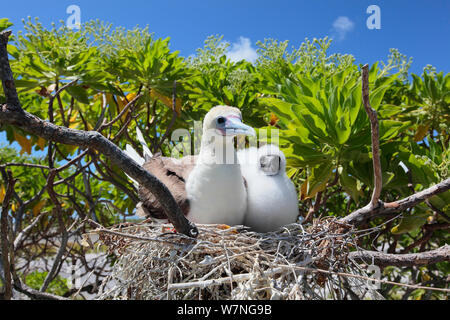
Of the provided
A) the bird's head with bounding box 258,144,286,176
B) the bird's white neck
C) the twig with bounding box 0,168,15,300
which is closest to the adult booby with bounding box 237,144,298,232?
the bird's head with bounding box 258,144,286,176

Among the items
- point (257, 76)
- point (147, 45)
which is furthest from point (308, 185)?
point (147, 45)

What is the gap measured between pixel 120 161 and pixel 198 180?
15.4 inches

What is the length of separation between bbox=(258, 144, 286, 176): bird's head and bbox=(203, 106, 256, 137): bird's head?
0.14 m

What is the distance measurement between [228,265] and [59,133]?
412 millimetres

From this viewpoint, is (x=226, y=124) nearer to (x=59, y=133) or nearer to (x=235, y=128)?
(x=235, y=128)

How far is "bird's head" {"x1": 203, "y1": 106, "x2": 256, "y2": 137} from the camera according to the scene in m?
1.01

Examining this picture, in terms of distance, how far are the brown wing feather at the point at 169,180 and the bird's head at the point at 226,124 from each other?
19 centimetres

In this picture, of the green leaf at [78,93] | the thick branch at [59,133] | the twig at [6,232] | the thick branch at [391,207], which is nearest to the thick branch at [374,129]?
the thick branch at [391,207]

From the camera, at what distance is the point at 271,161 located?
44.9 inches

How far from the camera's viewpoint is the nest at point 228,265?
2.50 feet

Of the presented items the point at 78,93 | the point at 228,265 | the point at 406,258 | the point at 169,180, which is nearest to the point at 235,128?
the point at 169,180

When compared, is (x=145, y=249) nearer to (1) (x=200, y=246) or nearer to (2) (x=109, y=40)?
(1) (x=200, y=246)

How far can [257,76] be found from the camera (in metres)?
1.83

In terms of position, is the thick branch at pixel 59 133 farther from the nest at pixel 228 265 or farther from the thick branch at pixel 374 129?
the thick branch at pixel 374 129
